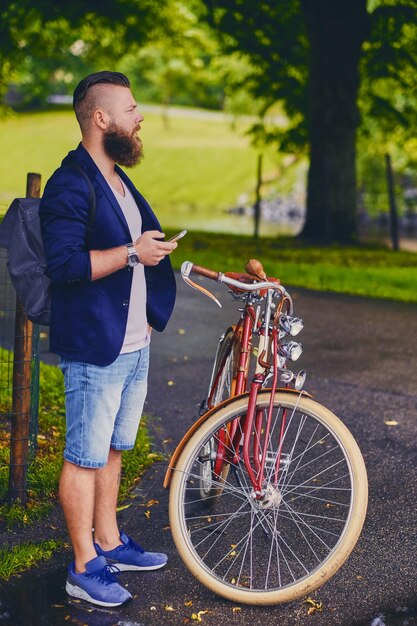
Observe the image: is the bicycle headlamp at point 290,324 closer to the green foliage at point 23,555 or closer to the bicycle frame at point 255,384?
the bicycle frame at point 255,384

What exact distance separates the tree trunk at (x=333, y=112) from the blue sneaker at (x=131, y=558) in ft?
50.3

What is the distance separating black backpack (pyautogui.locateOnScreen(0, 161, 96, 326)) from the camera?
12.5ft

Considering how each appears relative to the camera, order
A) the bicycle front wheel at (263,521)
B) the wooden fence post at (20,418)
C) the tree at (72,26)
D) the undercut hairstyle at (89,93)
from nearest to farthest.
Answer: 1. the undercut hairstyle at (89,93)
2. the bicycle front wheel at (263,521)
3. the wooden fence post at (20,418)
4. the tree at (72,26)

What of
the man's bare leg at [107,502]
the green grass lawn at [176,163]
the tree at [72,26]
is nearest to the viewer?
the man's bare leg at [107,502]

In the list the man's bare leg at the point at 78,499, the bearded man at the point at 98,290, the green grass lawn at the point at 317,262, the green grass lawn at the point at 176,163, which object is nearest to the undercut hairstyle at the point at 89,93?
the bearded man at the point at 98,290

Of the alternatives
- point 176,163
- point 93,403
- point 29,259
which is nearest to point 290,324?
point 93,403

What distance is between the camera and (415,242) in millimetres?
25500

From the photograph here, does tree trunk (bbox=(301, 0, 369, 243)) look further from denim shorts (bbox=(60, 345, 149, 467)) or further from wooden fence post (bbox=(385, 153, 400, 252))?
denim shorts (bbox=(60, 345, 149, 467))

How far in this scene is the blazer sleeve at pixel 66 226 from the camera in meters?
3.61

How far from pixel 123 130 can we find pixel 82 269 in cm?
58

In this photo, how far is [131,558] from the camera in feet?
13.9

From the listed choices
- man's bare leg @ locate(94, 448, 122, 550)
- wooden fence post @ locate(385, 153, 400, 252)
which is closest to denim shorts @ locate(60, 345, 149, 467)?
man's bare leg @ locate(94, 448, 122, 550)

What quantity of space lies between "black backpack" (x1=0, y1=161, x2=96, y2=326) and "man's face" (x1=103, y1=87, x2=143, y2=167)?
1.21ft

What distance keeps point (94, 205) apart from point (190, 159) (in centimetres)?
5200
